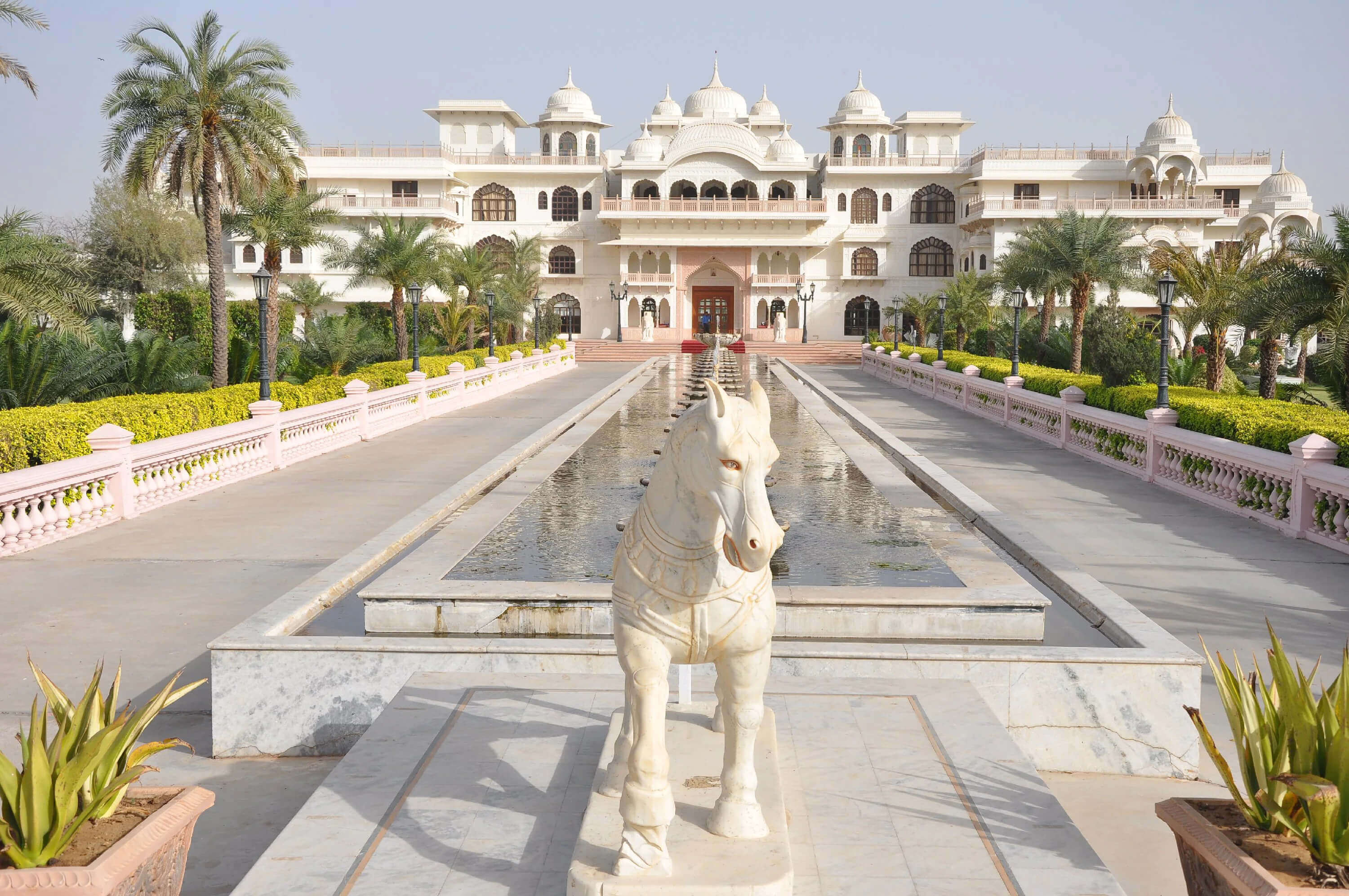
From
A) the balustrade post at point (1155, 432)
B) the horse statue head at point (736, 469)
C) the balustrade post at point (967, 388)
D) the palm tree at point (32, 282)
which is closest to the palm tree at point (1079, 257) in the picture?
the balustrade post at point (967, 388)

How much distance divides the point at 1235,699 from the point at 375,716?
375 cm

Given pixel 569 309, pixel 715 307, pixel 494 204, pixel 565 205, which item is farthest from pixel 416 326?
pixel 715 307

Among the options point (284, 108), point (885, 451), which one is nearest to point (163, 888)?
point (885, 451)

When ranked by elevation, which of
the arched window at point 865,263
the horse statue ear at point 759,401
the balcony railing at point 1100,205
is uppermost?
the balcony railing at point 1100,205

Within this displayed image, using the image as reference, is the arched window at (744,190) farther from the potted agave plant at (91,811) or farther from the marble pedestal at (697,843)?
the potted agave plant at (91,811)

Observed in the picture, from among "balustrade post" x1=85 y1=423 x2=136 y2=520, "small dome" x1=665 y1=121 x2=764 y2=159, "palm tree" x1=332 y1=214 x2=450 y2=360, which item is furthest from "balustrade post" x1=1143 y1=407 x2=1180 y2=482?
"small dome" x1=665 y1=121 x2=764 y2=159

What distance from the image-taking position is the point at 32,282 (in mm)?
14727

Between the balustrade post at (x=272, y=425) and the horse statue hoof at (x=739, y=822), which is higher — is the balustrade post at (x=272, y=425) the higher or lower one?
the higher one

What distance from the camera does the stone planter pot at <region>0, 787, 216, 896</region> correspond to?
300 centimetres

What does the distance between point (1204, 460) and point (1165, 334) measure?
121 inches

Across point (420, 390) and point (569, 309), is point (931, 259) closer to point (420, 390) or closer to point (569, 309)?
point (569, 309)

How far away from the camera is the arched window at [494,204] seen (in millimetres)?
56438

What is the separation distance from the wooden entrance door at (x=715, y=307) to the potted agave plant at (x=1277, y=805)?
54.1 meters

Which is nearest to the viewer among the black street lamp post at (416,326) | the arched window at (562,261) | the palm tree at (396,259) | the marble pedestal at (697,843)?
the marble pedestal at (697,843)
